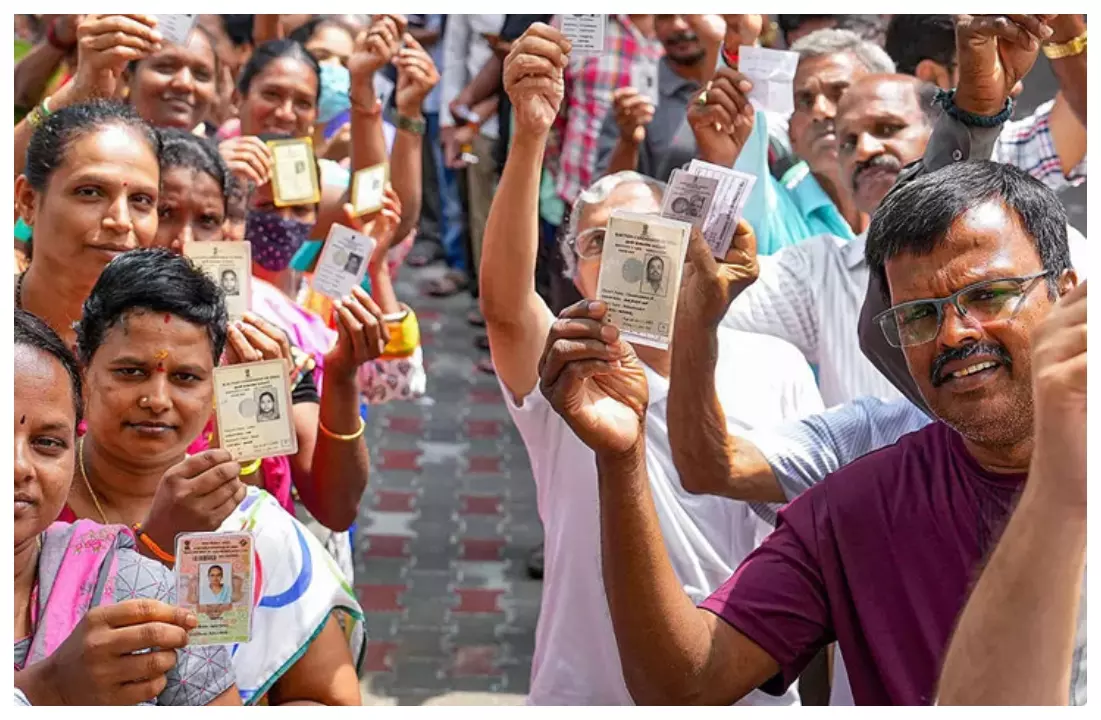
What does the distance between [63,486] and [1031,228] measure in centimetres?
133

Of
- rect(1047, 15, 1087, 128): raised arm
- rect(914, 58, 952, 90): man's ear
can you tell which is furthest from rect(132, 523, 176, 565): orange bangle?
rect(914, 58, 952, 90): man's ear

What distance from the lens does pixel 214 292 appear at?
2721mm

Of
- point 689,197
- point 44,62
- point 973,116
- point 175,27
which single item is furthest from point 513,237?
point 44,62

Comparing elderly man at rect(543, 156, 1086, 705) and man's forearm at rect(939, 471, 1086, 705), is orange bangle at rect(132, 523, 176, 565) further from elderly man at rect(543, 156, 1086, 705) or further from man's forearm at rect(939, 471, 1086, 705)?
man's forearm at rect(939, 471, 1086, 705)

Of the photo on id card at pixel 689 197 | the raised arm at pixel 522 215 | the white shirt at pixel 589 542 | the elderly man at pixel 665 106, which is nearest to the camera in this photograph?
the photo on id card at pixel 689 197

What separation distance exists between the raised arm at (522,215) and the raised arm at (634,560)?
2.17 ft

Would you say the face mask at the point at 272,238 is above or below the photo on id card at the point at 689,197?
above

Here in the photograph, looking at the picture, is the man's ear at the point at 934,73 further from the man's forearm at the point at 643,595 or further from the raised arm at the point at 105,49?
the man's forearm at the point at 643,595

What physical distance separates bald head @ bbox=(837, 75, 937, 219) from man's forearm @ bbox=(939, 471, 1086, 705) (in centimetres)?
226

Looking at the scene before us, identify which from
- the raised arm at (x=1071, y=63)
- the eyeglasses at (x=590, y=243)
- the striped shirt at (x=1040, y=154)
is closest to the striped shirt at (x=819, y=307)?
the eyeglasses at (x=590, y=243)

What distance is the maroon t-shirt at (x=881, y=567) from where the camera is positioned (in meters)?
2.02

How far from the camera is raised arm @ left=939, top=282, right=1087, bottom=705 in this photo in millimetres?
1472

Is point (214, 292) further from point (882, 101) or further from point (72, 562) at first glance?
point (882, 101)

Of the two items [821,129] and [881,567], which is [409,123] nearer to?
[821,129]
